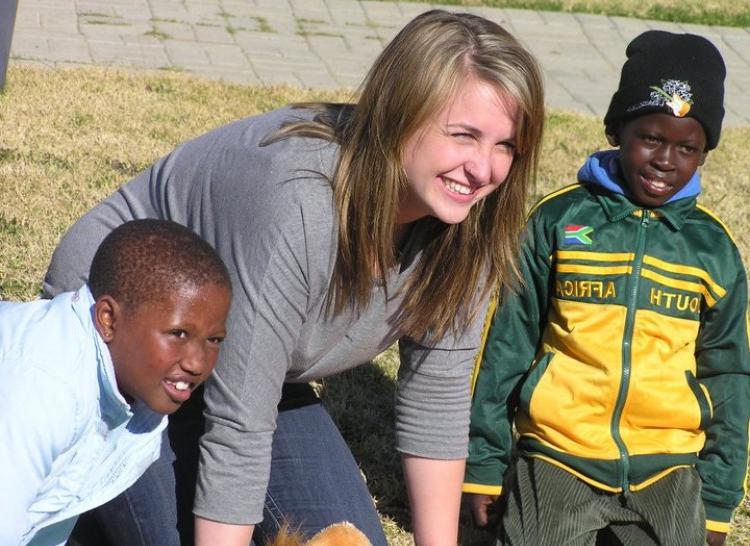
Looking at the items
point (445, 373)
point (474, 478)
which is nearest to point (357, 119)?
point (445, 373)

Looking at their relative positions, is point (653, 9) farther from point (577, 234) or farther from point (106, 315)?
point (106, 315)

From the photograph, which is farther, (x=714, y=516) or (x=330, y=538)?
(x=714, y=516)

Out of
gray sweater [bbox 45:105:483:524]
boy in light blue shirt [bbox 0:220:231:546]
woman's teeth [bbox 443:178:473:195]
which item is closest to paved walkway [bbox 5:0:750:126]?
gray sweater [bbox 45:105:483:524]

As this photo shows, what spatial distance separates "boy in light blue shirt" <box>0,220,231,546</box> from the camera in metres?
2.21

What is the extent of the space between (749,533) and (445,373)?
3.93 ft

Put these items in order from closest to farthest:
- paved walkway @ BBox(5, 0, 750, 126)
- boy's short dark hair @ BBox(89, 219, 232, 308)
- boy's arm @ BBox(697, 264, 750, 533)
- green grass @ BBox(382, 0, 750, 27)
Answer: boy's short dark hair @ BBox(89, 219, 232, 308), boy's arm @ BBox(697, 264, 750, 533), paved walkway @ BBox(5, 0, 750, 126), green grass @ BBox(382, 0, 750, 27)

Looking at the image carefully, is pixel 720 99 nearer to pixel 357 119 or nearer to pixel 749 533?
pixel 357 119

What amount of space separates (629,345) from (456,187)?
2.63ft

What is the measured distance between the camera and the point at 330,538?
2.69 meters

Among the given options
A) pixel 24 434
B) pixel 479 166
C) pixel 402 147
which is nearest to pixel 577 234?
pixel 479 166

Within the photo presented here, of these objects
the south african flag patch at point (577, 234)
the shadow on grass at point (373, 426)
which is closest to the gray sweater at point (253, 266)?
the south african flag patch at point (577, 234)

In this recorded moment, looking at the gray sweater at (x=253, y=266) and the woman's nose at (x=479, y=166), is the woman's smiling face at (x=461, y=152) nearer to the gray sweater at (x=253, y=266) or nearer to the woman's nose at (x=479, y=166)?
the woman's nose at (x=479, y=166)

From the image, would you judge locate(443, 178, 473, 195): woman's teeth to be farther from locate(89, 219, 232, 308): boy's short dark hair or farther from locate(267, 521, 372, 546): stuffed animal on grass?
locate(267, 521, 372, 546): stuffed animal on grass

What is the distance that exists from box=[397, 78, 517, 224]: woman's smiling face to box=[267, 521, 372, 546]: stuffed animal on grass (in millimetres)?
714
